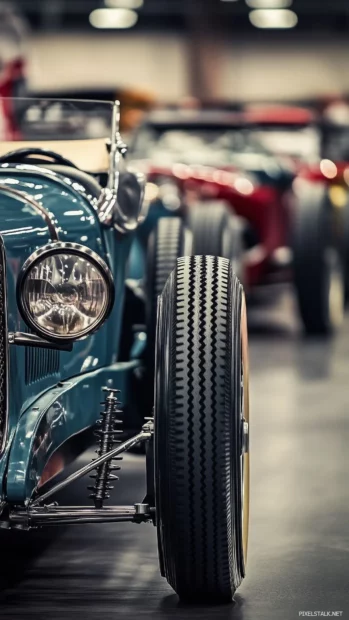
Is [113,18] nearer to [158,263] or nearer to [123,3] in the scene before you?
[123,3]

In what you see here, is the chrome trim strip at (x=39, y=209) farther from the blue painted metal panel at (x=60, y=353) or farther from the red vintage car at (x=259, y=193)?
the red vintage car at (x=259, y=193)

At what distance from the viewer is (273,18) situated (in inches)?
1378

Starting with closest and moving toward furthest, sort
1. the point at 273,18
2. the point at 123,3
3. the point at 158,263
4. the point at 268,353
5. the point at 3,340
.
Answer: the point at 3,340, the point at 158,263, the point at 268,353, the point at 123,3, the point at 273,18

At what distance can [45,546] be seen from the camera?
14.6 feet

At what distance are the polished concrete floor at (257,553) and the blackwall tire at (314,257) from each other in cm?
299

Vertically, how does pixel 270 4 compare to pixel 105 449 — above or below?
above

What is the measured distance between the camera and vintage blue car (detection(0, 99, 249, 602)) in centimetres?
359

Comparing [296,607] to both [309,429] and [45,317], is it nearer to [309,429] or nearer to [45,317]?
[45,317]

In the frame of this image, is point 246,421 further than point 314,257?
No

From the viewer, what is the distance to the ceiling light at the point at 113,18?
114 feet

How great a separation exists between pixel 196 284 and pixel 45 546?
1.12 metres

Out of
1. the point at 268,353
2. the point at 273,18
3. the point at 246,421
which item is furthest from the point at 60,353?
the point at 273,18

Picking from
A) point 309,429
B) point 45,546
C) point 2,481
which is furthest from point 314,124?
point 2,481

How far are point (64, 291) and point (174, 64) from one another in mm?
31693
